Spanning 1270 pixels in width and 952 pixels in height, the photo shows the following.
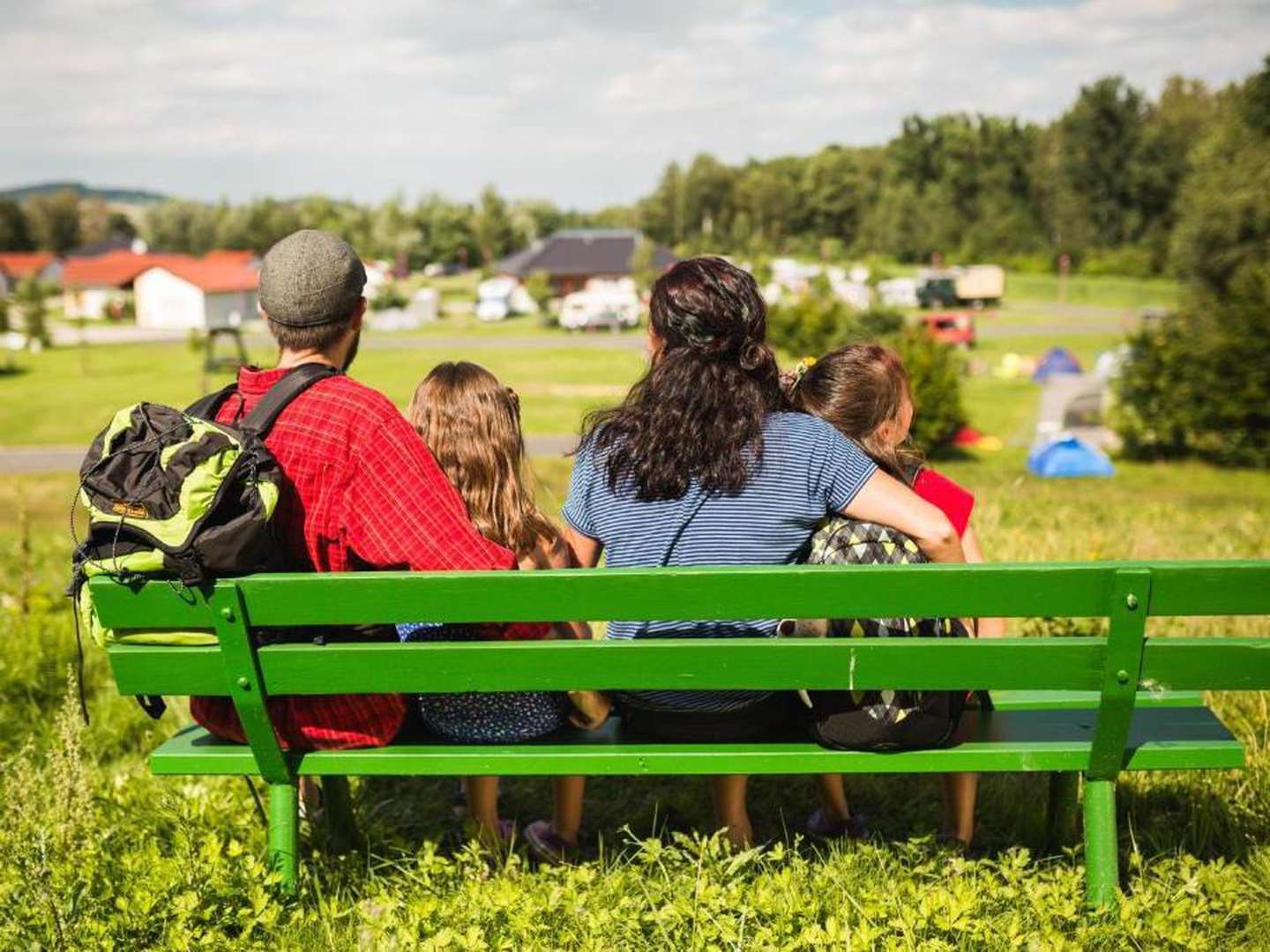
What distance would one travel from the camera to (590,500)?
9.42 ft

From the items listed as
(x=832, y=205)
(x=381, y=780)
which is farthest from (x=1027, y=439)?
(x=832, y=205)

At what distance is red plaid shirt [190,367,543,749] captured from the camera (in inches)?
103

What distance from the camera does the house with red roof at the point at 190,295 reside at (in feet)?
221

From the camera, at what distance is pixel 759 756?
8.66ft

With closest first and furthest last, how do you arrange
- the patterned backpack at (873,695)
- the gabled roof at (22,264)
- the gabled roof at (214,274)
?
1. the patterned backpack at (873,695)
2. the gabled roof at (214,274)
3. the gabled roof at (22,264)

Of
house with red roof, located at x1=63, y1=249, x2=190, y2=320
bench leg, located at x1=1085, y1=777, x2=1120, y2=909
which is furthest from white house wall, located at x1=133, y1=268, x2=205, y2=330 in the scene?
bench leg, located at x1=1085, y1=777, x2=1120, y2=909

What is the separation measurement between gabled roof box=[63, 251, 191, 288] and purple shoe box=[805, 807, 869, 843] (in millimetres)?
74617

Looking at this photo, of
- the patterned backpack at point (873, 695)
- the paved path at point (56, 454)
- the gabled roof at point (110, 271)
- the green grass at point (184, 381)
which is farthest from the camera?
the gabled roof at point (110, 271)

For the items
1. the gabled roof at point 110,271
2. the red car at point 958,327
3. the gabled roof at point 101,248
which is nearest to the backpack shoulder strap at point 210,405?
the red car at point 958,327

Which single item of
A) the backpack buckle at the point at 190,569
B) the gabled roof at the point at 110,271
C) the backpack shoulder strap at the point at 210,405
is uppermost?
the gabled roof at the point at 110,271

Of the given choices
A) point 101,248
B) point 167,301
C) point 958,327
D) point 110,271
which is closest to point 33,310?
point 167,301

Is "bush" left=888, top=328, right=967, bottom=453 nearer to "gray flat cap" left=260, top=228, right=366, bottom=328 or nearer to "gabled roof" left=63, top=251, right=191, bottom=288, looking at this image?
"gray flat cap" left=260, top=228, right=366, bottom=328

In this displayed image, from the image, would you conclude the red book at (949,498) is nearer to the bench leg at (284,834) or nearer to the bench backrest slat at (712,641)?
the bench backrest slat at (712,641)

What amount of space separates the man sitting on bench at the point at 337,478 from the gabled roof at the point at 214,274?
218ft
